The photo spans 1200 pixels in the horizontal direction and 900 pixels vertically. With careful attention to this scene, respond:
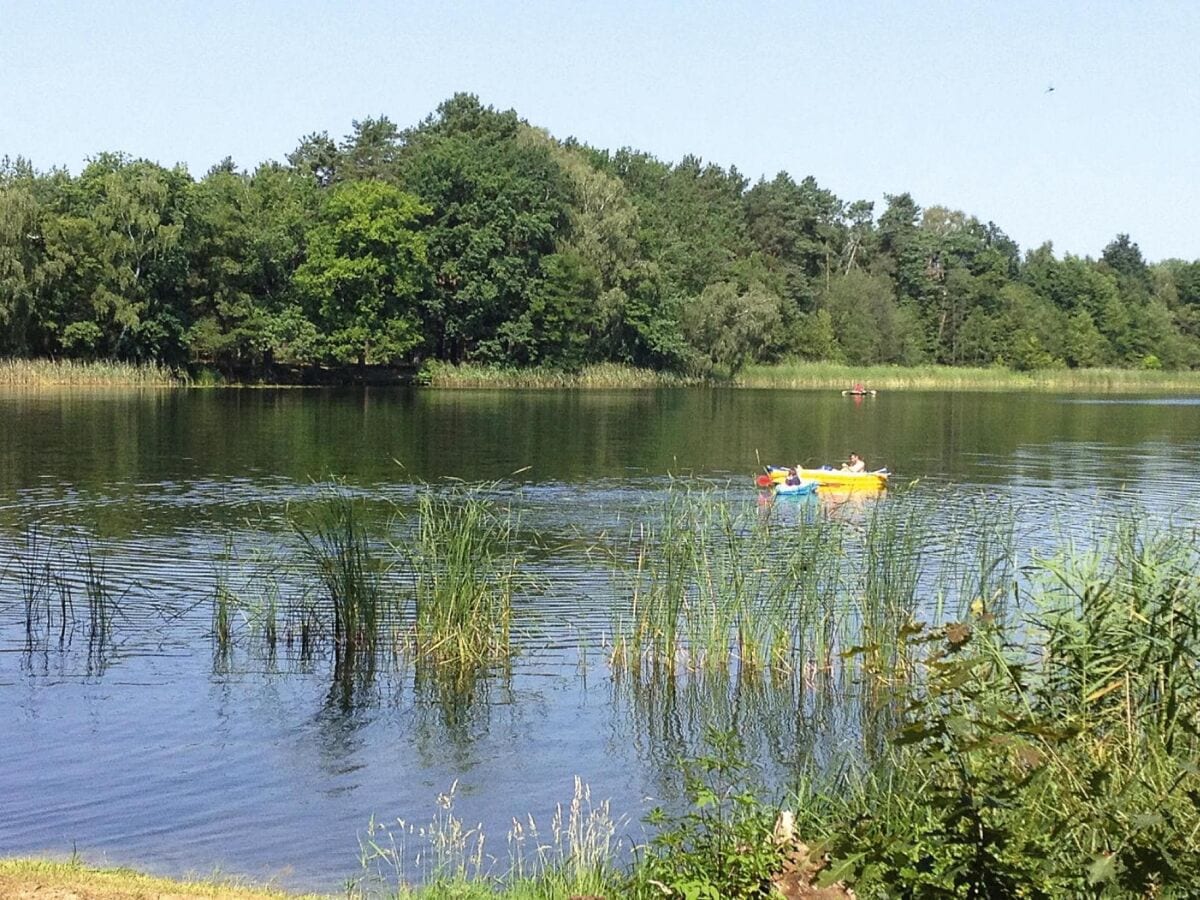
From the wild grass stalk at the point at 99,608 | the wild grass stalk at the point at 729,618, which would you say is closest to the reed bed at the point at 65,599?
the wild grass stalk at the point at 99,608

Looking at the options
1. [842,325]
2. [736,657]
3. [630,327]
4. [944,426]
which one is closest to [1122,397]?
[842,325]

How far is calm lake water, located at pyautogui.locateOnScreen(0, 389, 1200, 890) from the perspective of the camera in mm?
10688

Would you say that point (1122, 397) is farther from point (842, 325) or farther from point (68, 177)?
point (68, 177)

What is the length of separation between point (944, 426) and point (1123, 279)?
328ft

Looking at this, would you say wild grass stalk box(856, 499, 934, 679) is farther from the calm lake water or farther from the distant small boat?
the distant small boat

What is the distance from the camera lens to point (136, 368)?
247ft

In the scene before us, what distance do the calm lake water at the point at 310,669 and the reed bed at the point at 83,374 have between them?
25.0m

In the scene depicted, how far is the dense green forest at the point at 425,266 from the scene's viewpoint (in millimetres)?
73062

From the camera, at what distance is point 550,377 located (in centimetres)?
8775

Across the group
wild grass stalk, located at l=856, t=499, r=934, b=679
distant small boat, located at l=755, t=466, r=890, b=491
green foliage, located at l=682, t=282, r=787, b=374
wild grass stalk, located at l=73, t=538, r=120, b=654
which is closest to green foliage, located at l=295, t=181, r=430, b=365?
green foliage, located at l=682, t=282, r=787, b=374

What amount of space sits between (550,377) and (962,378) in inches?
1598

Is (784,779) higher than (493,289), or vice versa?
(493,289)

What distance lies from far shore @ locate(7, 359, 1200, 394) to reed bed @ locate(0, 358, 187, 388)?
49 millimetres

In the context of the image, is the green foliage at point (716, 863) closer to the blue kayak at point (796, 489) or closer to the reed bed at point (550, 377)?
the blue kayak at point (796, 489)
